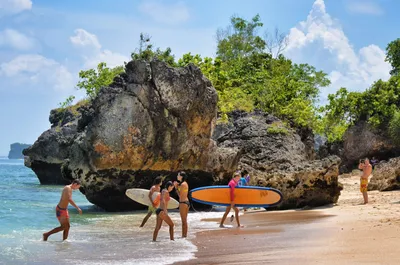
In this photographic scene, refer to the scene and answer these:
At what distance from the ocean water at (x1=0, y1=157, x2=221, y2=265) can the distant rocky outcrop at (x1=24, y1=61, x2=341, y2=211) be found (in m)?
1.47

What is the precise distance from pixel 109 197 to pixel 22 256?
32.0 ft

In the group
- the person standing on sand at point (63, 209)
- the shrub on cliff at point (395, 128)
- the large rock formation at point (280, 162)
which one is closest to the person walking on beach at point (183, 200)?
the person standing on sand at point (63, 209)

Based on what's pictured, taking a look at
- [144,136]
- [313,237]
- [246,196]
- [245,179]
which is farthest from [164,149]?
[313,237]

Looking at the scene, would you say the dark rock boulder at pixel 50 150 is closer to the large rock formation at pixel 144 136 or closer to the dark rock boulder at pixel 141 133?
the large rock formation at pixel 144 136

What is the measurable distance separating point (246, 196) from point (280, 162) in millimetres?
3879

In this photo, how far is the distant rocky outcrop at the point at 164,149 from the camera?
1862 centimetres

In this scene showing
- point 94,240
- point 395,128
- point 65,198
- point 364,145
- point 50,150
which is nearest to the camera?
point 65,198

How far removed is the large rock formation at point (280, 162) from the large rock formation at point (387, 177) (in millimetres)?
2353

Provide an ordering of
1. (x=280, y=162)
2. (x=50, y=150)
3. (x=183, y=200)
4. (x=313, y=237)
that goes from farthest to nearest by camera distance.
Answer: (x=50, y=150) < (x=280, y=162) < (x=183, y=200) < (x=313, y=237)

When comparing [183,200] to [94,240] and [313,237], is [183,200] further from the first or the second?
[313,237]

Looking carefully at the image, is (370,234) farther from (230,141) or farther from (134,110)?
(230,141)

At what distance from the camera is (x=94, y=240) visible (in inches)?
481

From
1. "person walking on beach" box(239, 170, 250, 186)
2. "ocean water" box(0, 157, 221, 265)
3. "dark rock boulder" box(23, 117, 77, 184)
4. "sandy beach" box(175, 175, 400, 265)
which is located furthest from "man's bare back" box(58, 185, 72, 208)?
"dark rock boulder" box(23, 117, 77, 184)

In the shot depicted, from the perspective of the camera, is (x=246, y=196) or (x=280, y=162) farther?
(x=280, y=162)
